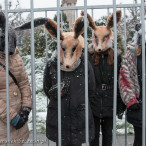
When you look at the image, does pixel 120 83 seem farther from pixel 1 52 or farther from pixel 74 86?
pixel 1 52

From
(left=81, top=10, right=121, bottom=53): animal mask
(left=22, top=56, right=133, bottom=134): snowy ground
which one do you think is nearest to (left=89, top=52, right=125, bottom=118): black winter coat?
(left=81, top=10, right=121, bottom=53): animal mask

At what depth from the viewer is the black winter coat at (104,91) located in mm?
2586

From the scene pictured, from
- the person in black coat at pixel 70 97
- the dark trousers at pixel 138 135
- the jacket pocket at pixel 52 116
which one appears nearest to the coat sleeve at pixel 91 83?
the person in black coat at pixel 70 97

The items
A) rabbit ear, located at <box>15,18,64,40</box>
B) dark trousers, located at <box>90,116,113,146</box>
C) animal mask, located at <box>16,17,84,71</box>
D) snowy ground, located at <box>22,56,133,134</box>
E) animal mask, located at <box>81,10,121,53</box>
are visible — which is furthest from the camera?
snowy ground, located at <box>22,56,133,134</box>

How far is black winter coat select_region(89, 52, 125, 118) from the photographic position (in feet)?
8.48

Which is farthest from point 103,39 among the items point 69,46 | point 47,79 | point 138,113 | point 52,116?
point 52,116

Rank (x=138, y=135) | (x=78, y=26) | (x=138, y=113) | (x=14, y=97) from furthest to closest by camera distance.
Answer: (x=138, y=135) → (x=138, y=113) → (x=14, y=97) → (x=78, y=26)

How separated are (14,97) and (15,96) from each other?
13 millimetres

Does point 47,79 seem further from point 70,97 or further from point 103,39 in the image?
point 103,39

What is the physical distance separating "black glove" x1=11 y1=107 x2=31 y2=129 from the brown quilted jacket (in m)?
0.04

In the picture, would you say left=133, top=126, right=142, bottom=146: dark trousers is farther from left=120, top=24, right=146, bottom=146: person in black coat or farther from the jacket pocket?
the jacket pocket

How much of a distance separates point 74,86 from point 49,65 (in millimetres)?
328

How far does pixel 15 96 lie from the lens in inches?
87.0

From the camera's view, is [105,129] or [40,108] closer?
[105,129]
